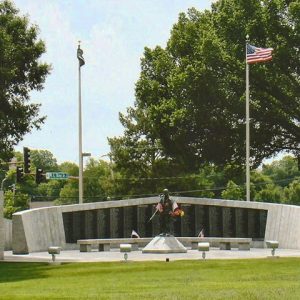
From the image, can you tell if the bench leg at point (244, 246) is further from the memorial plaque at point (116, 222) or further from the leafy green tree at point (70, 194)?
the leafy green tree at point (70, 194)

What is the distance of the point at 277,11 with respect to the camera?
4809 cm

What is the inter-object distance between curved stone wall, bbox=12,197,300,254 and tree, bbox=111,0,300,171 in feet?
34.0

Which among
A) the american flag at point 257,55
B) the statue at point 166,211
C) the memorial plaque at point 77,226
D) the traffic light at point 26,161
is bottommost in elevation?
the memorial plaque at point 77,226

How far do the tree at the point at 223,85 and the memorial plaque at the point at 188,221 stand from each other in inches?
394

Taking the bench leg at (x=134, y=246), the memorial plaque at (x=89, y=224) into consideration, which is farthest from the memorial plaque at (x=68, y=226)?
the bench leg at (x=134, y=246)

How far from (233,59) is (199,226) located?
12.6 m

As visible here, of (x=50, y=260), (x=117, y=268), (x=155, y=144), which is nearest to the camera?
(x=117, y=268)

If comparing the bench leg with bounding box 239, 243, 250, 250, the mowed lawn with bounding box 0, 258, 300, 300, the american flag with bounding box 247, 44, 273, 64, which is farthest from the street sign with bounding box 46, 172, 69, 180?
the mowed lawn with bounding box 0, 258, 300, 300

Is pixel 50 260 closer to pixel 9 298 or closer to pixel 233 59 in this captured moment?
pixel 9 298

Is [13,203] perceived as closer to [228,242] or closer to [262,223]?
[262,223]

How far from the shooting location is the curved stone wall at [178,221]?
38250 millimetres

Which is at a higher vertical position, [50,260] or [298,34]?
[298,34]

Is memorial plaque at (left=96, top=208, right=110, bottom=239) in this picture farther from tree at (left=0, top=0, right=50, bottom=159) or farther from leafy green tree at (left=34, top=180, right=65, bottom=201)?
leafy green tree at (left=34, top=180, right=65, bottom=201)

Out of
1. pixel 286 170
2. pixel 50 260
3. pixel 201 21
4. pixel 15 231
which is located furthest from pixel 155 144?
pixel 286 170
